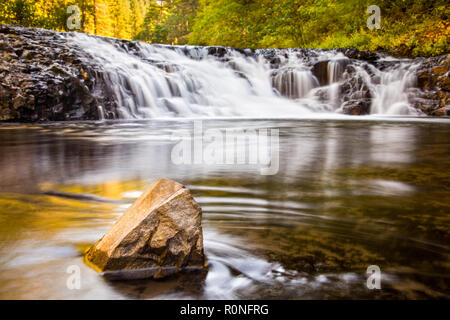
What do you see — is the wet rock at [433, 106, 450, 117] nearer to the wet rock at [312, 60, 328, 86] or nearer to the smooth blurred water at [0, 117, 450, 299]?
the wet rock at [312, 60, 328, 86]

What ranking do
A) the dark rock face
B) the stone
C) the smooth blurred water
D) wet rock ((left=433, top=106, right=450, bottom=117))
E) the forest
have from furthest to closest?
the forest < the stone < wet rock ((left=433, top=106, right=450, bottom=117)) < the dark rock face < the smooth blurred water

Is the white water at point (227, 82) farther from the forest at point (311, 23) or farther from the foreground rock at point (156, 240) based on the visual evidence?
the foreground rock at point (156, 240)

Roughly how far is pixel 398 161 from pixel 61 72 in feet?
30.2

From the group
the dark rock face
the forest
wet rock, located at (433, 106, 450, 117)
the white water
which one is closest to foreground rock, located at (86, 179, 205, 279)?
the dark rock face

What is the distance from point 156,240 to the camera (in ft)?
4.95

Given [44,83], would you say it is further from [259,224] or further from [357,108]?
[357,108]

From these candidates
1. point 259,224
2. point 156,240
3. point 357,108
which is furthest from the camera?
point 357,108

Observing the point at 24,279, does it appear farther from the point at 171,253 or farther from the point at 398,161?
the point at 398,161

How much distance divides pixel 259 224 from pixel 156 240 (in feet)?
2.37

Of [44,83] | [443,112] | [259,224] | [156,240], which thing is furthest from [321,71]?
[156,240]

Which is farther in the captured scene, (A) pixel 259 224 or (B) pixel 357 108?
(B) pixel 357 108

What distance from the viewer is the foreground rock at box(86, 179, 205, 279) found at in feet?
4.88

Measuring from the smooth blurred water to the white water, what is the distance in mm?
7723
